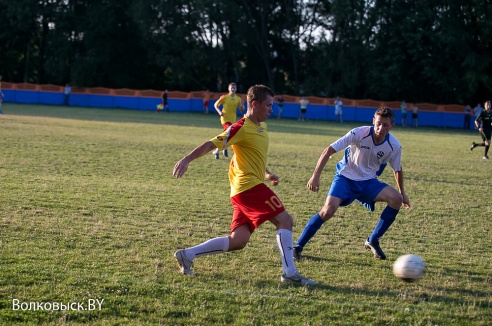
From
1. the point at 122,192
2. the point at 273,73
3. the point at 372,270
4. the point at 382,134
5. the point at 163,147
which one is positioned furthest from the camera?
the point at 273,73

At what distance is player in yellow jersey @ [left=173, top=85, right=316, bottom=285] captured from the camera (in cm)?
547

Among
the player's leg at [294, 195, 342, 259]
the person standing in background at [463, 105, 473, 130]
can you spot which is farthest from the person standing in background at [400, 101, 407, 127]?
the player's leg at [294, 195, 342, 259]

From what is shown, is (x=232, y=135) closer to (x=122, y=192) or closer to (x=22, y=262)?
(x=22, y=262)

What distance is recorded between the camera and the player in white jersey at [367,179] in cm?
648

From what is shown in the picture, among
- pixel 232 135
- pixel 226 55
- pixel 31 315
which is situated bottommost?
pixel 31 315

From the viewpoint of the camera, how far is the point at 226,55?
161 ft

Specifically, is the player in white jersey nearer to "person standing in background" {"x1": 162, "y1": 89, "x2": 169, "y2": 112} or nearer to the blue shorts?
the blue shorts

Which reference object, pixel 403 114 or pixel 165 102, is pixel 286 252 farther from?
pixel 165 102

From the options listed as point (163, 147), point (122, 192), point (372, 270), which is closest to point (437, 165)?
point (163, 147)

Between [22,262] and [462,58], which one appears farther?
[462,58]

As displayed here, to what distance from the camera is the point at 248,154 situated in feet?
18.6

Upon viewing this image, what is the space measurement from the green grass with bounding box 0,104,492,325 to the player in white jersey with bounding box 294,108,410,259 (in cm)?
31

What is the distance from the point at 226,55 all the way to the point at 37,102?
1502 centimetres

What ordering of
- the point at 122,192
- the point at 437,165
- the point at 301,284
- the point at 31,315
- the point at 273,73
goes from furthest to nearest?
the point at 273,73
the point at 437,165
the point at 122,192
the point at 301,284
the point at 31,315
